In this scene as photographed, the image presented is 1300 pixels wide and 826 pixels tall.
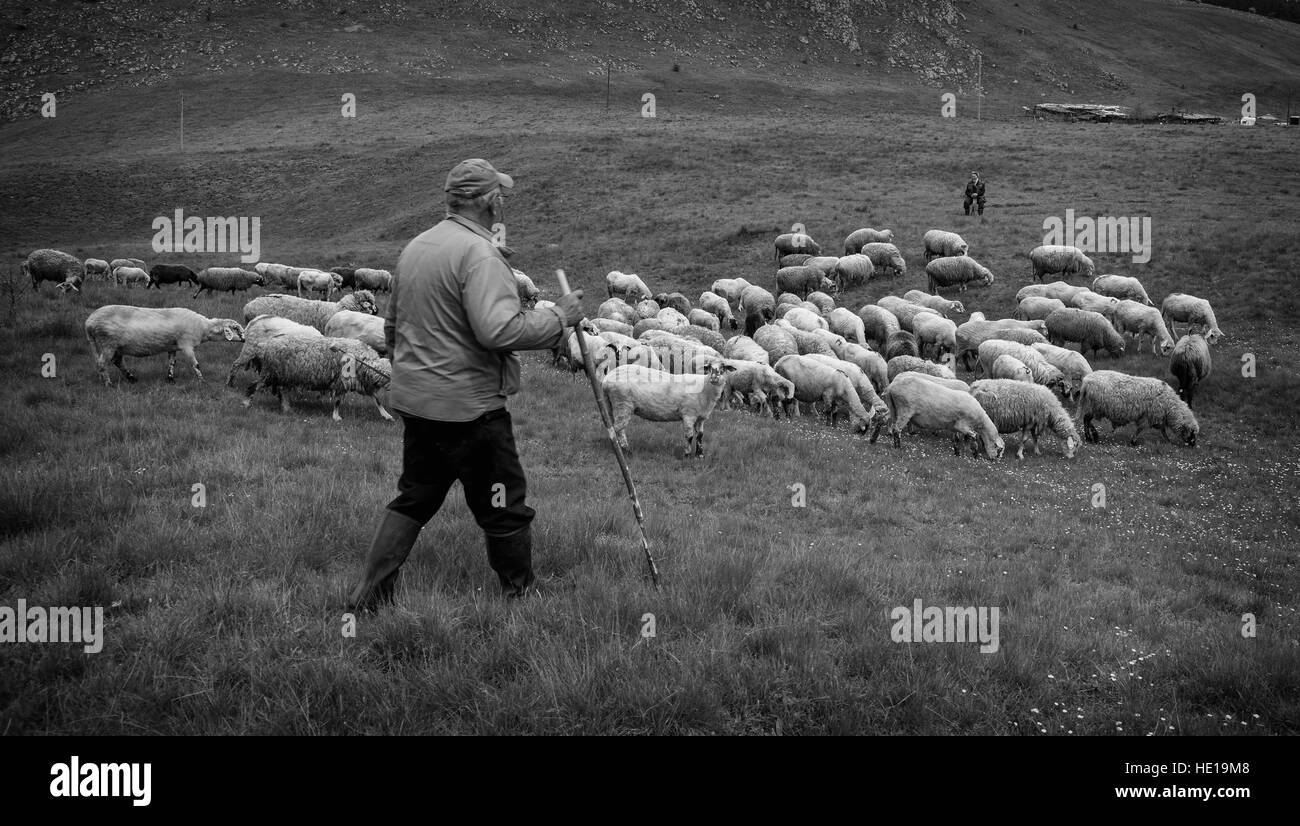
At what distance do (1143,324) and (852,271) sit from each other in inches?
358

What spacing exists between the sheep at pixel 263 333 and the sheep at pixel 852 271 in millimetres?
17999

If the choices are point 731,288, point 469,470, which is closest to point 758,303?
point 731,288

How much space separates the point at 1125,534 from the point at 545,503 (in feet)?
23.5

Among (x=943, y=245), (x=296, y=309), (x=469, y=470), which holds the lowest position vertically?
(x=469, y=470)

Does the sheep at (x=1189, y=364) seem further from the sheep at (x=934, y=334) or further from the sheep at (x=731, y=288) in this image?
the sheep at (x=731, y=288)

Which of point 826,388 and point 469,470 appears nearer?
point 469,470

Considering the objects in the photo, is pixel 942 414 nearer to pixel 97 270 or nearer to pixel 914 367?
pixel 914 367

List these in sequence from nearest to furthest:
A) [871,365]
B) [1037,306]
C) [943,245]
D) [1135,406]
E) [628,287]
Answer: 1. [1135,406]
2. [871,365]
3. [1037,306]
4. [628,287]
5. [943,245]

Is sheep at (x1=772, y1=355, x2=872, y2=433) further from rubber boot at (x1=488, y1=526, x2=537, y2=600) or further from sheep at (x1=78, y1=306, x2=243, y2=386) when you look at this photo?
sheep at (x1=78, y1=306, x2=243, y2=386)

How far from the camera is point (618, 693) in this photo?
12.5 feet

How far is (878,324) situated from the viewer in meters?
20.5

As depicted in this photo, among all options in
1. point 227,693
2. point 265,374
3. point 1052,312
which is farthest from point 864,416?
point 227,693
